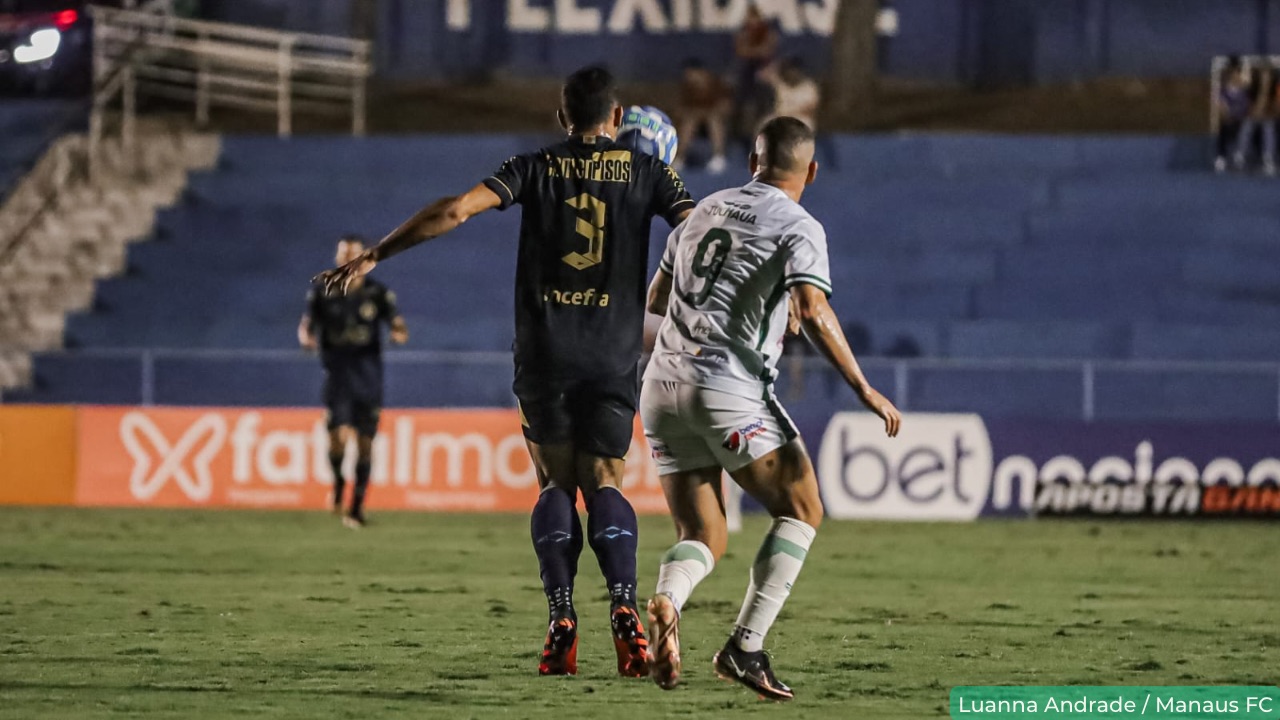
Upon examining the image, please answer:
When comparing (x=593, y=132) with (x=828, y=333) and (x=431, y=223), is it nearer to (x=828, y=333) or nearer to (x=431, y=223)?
(x=431, y=223)

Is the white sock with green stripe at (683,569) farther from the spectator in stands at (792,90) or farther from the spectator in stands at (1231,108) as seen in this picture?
the spectator in stands at (1231,108)

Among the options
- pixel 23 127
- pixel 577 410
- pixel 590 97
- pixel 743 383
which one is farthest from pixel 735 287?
pixel 23 127

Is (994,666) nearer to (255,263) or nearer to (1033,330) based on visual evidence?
(1033,330)

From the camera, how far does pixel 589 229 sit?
839 centimetres

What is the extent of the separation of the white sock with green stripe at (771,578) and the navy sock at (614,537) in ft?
1.96

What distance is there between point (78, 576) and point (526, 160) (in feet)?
18.8

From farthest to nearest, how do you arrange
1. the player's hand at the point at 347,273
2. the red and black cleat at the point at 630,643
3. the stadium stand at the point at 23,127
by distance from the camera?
the stadium stand at the point at 23,127 → the red and black cleat at the point at 630,643 → the player's hand at the point at 347,273

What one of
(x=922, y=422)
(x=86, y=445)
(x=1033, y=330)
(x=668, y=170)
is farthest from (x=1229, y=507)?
(x=668, y=170)

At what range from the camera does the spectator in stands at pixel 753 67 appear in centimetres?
2623

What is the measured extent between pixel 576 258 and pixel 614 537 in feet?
3.72

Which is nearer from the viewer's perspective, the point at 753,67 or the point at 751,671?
the point at 751,671

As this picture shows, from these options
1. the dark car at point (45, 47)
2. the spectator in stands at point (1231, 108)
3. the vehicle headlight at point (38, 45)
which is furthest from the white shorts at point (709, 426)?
the vehicle headlight at point (38, 45)

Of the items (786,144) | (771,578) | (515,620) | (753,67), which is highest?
(753,67)

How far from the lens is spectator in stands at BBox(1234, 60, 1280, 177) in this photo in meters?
25.8
